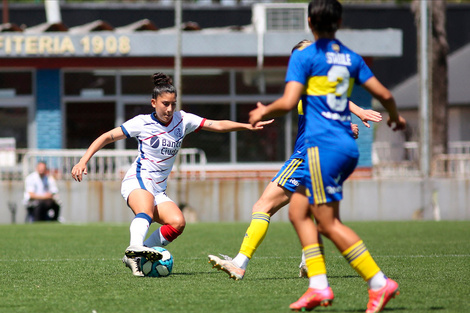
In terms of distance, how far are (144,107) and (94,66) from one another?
1823mm

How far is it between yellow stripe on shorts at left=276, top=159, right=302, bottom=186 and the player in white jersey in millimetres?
568

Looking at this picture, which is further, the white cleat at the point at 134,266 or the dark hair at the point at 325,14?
the white cleat at the point at 134,266

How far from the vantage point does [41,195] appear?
18547 mm

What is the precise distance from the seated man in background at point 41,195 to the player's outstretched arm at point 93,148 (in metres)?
11.2

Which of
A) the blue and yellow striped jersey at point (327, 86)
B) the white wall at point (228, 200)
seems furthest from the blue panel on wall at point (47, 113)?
the blue and yellow striped jersey at point (327, 86)

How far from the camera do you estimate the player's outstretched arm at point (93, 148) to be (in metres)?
7.13

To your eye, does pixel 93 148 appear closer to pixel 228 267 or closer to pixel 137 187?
pixel 137 187

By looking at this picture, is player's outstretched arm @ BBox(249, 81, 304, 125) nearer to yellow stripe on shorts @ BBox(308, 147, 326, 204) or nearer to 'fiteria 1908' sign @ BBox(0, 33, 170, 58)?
yellow stripe on shorts @ BBox(308, 147, 326, 204)

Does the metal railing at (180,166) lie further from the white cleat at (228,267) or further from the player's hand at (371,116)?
the player's hand at (371,116)

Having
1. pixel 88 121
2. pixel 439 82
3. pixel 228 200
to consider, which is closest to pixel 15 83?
pixel 88 121

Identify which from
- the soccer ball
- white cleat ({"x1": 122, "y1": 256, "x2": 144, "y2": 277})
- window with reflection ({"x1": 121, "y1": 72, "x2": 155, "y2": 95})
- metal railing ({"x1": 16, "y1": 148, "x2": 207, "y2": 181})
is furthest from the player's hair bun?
window with reflection ({"x1": 121, "y1": 72, "x2": 155, "y2": 95})

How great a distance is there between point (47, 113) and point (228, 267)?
17.2 meters

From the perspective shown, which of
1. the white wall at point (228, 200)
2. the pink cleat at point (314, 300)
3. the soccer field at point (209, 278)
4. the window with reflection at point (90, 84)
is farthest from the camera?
the window with reflection at point (90, 84)

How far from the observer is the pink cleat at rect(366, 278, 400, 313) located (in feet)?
17.7
